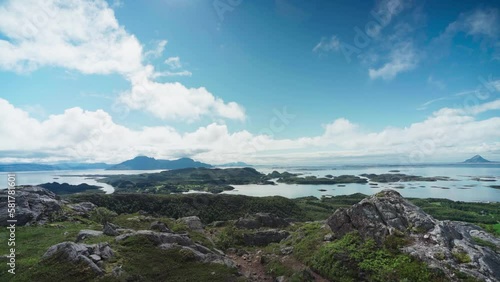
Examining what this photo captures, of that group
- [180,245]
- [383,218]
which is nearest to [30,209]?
[180,245]

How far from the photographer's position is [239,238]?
49500 millimetres

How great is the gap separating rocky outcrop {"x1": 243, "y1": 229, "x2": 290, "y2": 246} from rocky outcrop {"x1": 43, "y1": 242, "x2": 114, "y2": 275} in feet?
94.6

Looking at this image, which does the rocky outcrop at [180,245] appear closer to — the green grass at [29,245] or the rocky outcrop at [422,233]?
the green grass at [29,245]

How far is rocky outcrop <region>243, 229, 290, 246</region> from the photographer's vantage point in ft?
160

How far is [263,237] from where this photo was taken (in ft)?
163

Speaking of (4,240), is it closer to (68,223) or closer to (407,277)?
(68,223)

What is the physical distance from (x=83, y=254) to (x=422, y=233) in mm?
31119

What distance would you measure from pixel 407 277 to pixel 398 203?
1012cm

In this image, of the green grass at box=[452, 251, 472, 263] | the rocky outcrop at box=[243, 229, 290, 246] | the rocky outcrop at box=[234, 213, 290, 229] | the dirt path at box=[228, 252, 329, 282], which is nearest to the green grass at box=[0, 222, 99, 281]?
the dirt path at box=[228, 252, 329, 282]

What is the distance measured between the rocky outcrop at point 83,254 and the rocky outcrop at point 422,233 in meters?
25.1

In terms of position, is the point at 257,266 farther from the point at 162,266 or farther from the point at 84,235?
the point at 84,235

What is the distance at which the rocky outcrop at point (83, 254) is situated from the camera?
71.3 ft

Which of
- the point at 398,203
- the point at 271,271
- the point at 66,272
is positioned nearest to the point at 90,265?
the point at 66,272

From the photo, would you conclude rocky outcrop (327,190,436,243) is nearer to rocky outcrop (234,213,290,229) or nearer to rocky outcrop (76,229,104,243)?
rocky outcrop (76,229,104,243)
